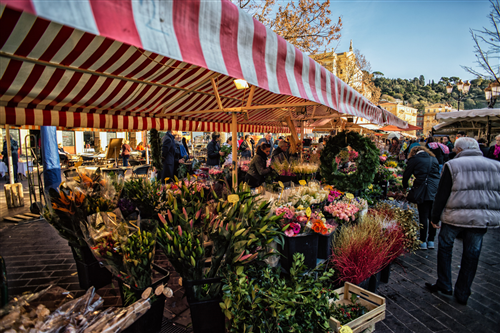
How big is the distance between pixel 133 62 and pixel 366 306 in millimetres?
3521

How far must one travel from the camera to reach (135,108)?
4039 mm

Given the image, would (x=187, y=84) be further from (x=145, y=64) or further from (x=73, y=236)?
(x=73, y=236)

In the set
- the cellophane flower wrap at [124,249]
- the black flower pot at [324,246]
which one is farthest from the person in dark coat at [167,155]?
the black flower pot at [324,246]

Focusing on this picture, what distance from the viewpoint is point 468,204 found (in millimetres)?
2949

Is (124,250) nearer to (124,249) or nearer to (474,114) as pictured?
(124,249)

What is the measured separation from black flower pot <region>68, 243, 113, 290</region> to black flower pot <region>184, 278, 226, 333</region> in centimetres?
157

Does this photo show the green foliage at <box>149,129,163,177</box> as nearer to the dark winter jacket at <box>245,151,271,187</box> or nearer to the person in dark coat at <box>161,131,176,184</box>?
A: the person in dark coat at <box>161,131,176,184</box>

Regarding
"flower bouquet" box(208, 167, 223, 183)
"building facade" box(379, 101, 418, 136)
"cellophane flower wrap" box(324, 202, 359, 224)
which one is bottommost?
"cellophane flower wrap" box(324, 202, 359, 224)

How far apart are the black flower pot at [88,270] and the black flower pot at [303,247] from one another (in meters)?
2.23

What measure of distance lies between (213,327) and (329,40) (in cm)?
1100

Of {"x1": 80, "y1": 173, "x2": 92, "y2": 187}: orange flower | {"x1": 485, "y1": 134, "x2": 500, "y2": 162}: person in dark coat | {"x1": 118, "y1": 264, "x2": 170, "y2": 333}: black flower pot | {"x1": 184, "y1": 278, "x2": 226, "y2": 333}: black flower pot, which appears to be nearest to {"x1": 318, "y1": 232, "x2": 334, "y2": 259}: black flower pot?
{"x1": 184, "y1": 278, "x2": 226, "y2": 333}: black flower pot

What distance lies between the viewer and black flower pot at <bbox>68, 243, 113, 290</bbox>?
290 centimetres

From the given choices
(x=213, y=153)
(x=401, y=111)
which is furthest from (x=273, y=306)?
(x=401, y=111)

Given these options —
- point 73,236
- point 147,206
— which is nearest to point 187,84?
point 147,206
